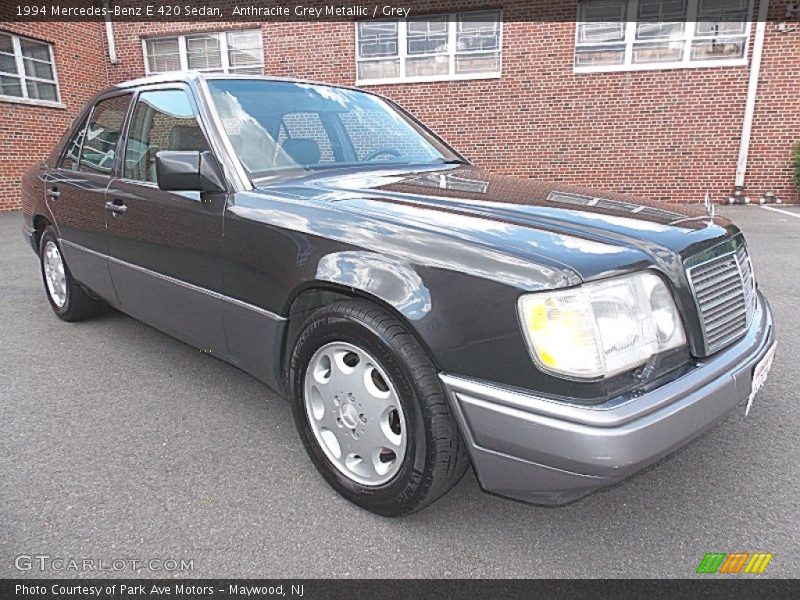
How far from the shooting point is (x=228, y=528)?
2.04 metres

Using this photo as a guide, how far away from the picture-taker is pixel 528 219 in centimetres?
192

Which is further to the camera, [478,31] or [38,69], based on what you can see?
[38,69]

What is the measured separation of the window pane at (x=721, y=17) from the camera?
996 cm

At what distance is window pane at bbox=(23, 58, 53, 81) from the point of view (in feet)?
36.8

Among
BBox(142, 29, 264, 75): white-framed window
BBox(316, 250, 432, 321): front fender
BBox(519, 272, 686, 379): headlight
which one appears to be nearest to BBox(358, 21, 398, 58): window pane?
BBox(142, 29, 264, 75): white-framed window

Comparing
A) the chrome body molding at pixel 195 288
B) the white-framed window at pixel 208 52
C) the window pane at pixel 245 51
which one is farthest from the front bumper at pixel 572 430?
the window pane at pixel 245 51

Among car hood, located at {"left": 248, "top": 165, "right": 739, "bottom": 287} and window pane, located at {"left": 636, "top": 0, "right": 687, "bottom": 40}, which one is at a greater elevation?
window pane, located at {"left": 636, "top": 0, "right": 687, "bottom": 40}

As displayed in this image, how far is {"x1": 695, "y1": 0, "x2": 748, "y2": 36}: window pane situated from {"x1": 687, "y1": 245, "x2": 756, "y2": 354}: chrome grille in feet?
33.2

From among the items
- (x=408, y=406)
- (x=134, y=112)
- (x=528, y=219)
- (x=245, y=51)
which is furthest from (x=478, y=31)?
(x=408, y=406)

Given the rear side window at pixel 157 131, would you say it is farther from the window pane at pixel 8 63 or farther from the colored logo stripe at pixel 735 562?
the window pane at pixel 8 63

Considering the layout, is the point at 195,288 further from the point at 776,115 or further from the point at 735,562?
the point at 776,115

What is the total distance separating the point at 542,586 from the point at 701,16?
11400 mm

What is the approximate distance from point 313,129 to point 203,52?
37.2 feet

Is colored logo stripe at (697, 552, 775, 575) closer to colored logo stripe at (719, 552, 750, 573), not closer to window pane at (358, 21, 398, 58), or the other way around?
colored logo stripe at (719, 552, 750, 573)
